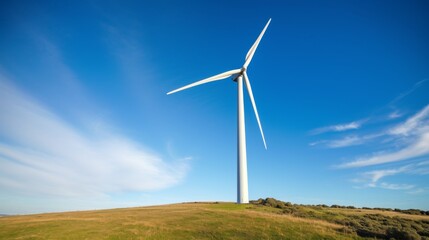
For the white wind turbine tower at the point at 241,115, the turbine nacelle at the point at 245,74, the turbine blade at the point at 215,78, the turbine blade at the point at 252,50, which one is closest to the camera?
the white wind turbine tower at the point at 241,115

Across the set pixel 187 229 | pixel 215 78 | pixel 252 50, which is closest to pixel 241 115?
pixel 215 78

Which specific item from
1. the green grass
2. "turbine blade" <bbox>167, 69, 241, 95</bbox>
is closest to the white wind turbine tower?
"turbine blade" <bbox>167, 69, 241, 95</bbox>

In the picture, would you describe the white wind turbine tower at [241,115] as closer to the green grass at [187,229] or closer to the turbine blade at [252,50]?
the turbine blade at [252,50]

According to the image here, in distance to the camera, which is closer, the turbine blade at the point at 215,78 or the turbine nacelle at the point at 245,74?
the turbine blade at the point at 215,78

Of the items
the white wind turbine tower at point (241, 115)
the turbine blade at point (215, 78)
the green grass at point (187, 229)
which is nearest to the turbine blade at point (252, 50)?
the white wind turbine tower at point (241, 115)

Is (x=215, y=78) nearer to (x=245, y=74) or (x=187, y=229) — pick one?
(x=245, y=74)

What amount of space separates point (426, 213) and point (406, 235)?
57216 mm

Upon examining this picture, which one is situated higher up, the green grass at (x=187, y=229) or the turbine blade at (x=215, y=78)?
the turbine blade at (x=215, y=78)

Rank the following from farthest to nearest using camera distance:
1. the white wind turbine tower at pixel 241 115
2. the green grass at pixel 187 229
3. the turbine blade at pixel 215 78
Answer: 1. the turbine blade at pixel 215 78
2. the white wind turbine tower at pixel 241 115
3. the green grass at pixel 187 229

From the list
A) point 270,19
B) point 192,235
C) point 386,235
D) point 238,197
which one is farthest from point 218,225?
point 270,19

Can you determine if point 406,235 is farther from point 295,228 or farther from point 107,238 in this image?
point 107,238

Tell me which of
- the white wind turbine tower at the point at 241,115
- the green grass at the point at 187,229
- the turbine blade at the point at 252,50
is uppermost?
the turbine blade at the point at 252,50

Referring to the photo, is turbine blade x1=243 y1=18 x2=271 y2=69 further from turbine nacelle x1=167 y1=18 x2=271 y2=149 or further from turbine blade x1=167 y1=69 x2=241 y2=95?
turbine blade x1=167 y1=69 x2=241 y2=95

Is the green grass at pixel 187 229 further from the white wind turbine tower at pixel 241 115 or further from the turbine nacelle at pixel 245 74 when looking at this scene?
the turbine nacelle at pixel 245 74
